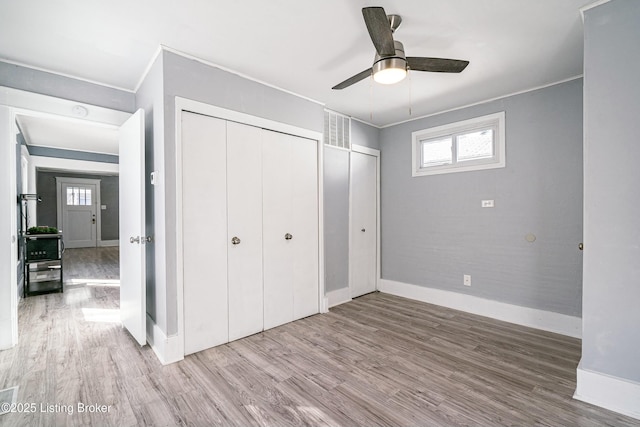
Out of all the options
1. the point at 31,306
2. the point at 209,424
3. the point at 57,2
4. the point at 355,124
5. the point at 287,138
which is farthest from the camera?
the point at 355,124

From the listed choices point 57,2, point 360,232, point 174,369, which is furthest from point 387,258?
point 57,2

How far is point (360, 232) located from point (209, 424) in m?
3.01

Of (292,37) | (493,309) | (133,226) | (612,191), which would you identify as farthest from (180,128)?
(493,309)

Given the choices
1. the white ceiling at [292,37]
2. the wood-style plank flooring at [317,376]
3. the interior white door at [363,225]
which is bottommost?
the wood-style plank flooring at [317,376]

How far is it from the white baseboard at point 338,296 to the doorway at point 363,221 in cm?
11

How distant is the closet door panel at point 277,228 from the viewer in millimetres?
3004

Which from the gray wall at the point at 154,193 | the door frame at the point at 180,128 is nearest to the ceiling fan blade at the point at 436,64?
the door frame at the point at 180,128

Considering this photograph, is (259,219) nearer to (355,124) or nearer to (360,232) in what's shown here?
(360,232)

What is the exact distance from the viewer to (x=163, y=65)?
7.61 feet

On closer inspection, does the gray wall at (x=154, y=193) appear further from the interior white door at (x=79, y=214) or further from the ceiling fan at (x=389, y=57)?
the interior white door at (x=79, y=214)

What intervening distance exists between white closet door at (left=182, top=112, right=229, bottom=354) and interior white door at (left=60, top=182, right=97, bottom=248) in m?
9.32

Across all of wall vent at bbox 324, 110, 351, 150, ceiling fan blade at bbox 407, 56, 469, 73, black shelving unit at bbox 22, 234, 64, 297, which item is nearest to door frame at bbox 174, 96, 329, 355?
wall vent at bbox 324, 110, 351, 150

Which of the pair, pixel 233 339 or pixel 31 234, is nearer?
pixel 233 339

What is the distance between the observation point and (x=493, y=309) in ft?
11.1
